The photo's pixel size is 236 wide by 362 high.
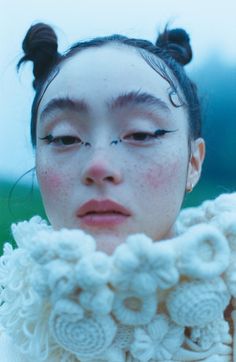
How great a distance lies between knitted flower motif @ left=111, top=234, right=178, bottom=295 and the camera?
53cm

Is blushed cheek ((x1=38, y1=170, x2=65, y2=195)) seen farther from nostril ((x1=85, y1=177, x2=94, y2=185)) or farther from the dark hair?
the dark hair

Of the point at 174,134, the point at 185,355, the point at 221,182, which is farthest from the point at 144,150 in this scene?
the point at 221,182

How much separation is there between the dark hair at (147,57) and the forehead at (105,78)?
0.03m

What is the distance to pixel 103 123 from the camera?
27.4 inches

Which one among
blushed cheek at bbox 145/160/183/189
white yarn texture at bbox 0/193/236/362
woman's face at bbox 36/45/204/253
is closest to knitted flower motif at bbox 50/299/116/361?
white yarn texture at bbox 0/193/236/362

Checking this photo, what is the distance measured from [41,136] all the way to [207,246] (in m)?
0.36

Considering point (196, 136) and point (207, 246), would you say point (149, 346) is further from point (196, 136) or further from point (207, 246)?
point (196, 136)

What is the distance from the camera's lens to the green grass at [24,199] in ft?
3.75

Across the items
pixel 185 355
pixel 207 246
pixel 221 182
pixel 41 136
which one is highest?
pixel 221 182

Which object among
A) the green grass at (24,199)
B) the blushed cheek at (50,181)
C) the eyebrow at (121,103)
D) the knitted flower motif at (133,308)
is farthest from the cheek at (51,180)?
the green grass at (24,199)

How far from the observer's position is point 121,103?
2.28 ft

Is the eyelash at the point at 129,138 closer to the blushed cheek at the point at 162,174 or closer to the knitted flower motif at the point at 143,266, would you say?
the blushed cheek at the point at 162,174

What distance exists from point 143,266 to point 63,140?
29cm

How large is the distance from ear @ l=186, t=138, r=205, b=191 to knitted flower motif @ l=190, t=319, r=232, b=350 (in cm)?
29
